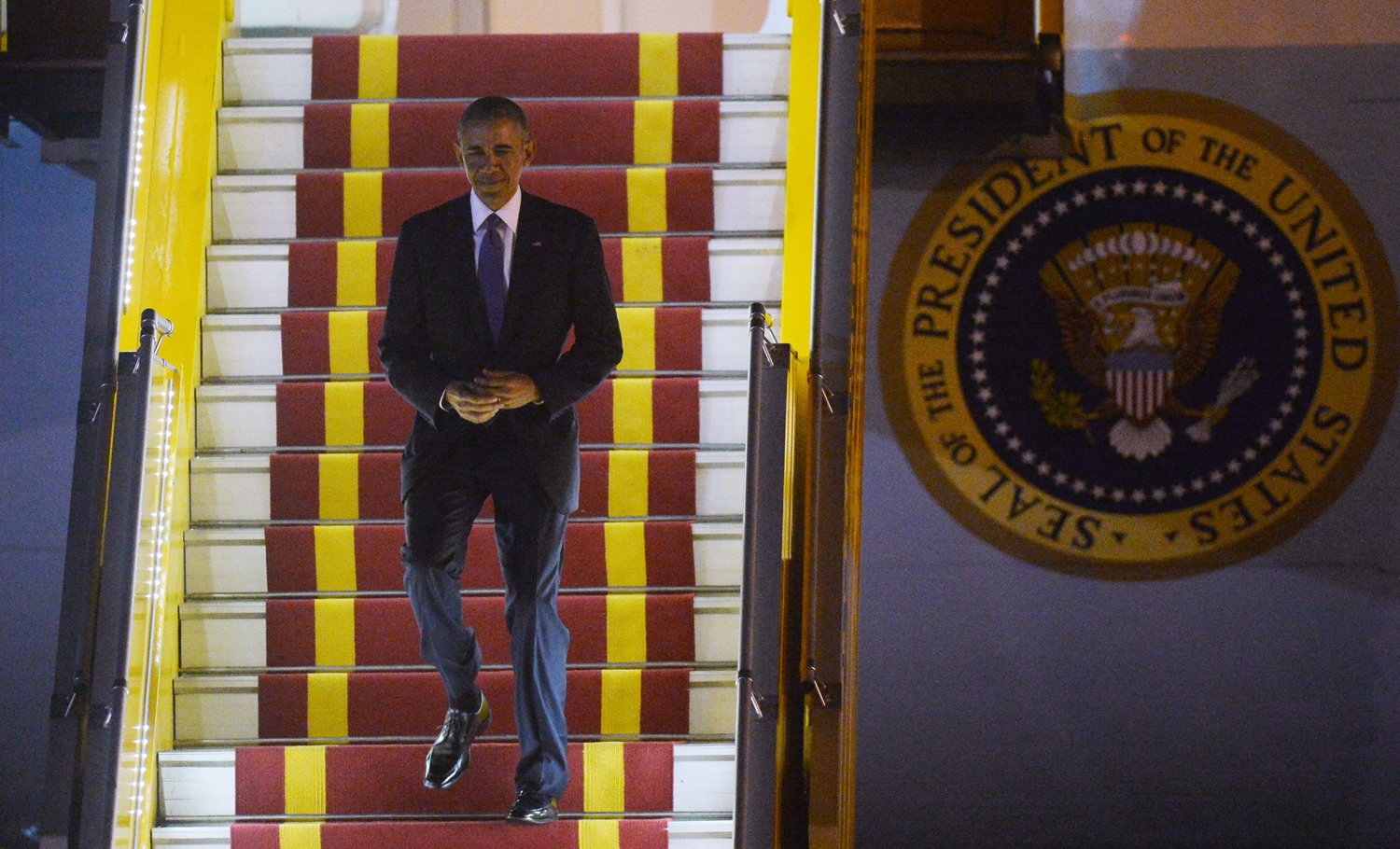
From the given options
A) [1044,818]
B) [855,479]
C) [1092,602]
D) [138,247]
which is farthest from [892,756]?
[138,247]

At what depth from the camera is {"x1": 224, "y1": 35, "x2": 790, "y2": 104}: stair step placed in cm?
488

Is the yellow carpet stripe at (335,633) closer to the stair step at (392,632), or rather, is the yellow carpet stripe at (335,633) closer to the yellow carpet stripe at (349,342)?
the stair step at (392,632)

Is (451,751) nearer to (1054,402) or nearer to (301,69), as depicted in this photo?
(1054,402)

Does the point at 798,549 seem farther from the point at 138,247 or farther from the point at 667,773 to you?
the point at 138,247

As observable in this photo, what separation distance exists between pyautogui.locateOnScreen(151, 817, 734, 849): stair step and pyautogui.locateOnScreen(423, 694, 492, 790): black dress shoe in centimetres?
13

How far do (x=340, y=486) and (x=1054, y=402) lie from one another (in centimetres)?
228

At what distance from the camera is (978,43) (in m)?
4.53

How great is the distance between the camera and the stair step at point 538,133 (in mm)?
4742

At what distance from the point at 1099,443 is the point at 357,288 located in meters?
2.42

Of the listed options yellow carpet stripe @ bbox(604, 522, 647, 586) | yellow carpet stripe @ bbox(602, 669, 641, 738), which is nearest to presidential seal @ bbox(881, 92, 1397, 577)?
yellow carpet stripe @ bbox(604, 522, 647, 586)

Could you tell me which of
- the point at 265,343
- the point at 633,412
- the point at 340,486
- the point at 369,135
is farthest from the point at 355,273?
the point at 633,412

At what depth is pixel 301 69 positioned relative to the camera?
4938 millimetres

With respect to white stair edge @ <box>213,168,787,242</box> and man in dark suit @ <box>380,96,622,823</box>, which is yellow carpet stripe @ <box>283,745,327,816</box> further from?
white stair edge @ <box>213,168,787,242</box>

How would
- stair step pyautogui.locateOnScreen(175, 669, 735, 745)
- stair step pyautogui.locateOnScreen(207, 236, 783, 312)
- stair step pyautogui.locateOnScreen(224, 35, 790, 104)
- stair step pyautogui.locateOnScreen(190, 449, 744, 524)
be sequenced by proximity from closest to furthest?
1. stair step pyautogui.locateOnScreen(175, 669, 735, 745)
2. stair step pyautogui.locateOnScreen(190, 449, 744, 524)
3. stair step pyautogui.locateOnScreen(207, 236, 783, 312)
4. stair step pyautogui.locateOnScreen(224, 35, 790, 104)
